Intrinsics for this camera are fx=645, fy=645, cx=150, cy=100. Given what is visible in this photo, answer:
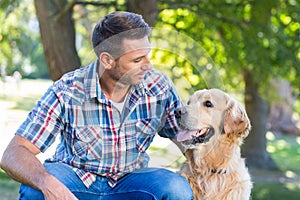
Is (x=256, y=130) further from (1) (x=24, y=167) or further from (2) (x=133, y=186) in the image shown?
(1) (x=24, y=167)

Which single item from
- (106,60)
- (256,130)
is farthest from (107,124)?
(256,130)

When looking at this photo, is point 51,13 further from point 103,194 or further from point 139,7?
point 103,194

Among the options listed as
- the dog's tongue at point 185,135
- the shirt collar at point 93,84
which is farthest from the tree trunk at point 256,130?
the shirt collar at point 93,84

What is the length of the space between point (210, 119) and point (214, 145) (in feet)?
0.54

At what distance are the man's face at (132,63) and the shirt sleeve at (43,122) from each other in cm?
38

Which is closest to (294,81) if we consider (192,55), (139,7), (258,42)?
(258,42)

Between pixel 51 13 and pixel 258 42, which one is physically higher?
pixel 51 13

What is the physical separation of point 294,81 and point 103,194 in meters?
7.36

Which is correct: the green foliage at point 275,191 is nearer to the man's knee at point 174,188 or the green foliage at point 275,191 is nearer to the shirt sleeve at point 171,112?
the shirt sleeve at point 171,112

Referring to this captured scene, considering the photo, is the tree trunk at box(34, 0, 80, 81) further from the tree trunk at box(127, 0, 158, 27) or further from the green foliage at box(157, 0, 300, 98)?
the green foliage at box(157, 0, 300, 98)

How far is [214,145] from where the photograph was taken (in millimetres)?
3998

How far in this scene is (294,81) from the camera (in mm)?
10453

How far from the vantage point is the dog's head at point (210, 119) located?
391cm

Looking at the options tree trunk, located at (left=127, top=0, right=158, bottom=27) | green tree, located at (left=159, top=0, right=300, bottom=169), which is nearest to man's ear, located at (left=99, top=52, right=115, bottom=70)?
tree trunk, located at (left=127, top=0, right=158, bottom=27)
